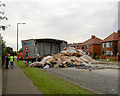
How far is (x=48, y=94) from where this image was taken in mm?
5211

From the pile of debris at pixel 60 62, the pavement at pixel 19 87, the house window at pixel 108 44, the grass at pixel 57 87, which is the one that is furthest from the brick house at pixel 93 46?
the pavement at pixel 19 87

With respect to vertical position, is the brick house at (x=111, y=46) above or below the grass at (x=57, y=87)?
above

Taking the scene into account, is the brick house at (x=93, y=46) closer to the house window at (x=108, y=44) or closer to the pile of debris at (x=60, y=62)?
the house window at (x=108, y=44)

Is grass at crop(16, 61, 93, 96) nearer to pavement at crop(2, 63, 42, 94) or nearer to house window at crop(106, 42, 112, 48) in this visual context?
pavement at crop(2, 63, 42, 94)

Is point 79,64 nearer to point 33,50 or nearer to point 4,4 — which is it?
point 33,50

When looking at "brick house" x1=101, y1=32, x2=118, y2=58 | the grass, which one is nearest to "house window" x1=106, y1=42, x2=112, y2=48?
"brick house" x1=101, y1=32, x2=118, y2=58

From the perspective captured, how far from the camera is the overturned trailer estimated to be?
17.1 meters

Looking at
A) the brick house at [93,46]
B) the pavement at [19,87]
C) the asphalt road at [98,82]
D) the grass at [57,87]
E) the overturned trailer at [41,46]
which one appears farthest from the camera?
the brick house at [93,46]

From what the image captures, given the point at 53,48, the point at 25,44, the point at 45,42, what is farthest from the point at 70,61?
the point at 25,44

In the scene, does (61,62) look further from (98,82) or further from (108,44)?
(108,44)

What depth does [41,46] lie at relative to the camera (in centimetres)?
1731

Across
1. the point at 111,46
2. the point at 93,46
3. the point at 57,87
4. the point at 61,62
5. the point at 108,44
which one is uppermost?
the point at 108,44

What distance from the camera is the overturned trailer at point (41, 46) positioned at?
673 inches

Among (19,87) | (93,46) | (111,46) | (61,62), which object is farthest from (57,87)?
(93,46)
